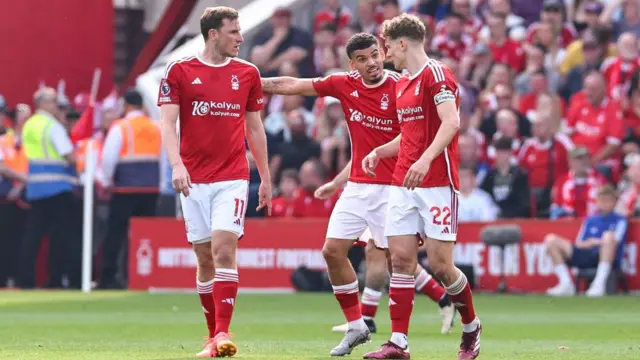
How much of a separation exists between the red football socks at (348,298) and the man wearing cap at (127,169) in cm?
1007

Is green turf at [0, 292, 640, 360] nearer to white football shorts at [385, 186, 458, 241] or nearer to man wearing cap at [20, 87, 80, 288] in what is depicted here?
white football shorts at [385, 186, 458, 241]

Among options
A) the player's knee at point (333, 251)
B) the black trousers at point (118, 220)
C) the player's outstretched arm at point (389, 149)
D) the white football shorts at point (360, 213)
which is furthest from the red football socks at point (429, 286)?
the black trousers at point (118, 220)

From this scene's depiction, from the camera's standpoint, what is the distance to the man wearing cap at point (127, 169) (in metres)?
21.1

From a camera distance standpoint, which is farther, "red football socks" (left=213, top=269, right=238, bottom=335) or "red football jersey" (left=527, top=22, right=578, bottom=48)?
"red football jersey" (left=527, top=22, right=578, bottom=48)

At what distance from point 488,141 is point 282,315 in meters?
6.42

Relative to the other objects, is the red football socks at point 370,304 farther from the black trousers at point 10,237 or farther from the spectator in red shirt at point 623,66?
the black trousers at point 10,237

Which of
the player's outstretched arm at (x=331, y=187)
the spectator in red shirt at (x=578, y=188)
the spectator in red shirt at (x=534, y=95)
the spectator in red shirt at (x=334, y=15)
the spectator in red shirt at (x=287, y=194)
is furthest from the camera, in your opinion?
the spectator in red shirt at (x=334, y=15)

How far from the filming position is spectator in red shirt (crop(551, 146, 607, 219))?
19.4 m

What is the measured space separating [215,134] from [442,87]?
1776 millimetres

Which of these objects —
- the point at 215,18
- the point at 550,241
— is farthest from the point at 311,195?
the point at 215,18

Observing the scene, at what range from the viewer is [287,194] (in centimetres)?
2067

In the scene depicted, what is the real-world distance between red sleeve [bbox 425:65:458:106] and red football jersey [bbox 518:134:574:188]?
10201 millimetres

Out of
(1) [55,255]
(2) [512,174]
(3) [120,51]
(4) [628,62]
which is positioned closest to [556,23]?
(4) [628,62]

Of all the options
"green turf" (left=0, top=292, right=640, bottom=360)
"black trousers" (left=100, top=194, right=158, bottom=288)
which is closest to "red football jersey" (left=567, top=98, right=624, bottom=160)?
"green turf" (left=0, top=292, right=640, bottom=360)
